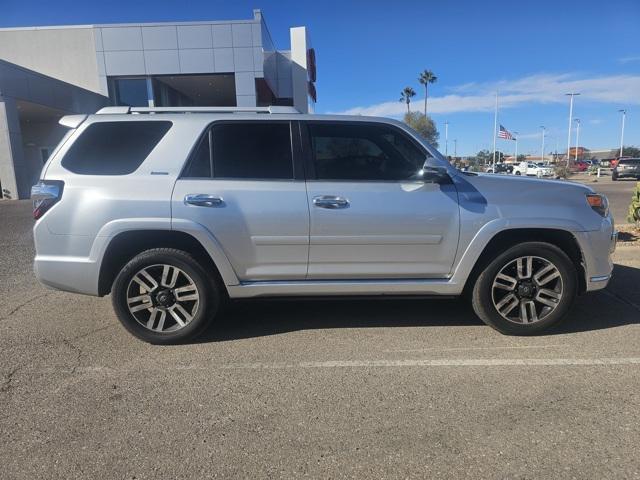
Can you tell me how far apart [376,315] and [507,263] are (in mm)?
1322

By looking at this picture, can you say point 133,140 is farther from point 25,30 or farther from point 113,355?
point 25,30

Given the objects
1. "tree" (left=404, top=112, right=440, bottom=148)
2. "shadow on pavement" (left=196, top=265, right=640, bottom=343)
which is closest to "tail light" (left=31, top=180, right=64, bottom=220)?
"shadow on pavement" (left=196, top=265, right=640, bottom=343)

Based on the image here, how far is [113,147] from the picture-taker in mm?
3975

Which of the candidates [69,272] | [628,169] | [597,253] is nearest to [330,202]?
[69,272]

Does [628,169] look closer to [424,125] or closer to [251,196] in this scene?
[424,125]

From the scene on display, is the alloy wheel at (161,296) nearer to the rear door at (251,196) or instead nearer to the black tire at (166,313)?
the black tire at (166,313)

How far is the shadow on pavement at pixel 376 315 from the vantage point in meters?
4.34

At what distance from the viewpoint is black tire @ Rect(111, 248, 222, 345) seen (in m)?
3.89

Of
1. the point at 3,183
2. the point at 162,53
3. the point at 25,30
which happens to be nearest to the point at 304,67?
the point at 162,53

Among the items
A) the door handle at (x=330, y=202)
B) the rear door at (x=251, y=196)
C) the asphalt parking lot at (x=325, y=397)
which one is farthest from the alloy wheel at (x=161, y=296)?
the door handle at (x=330, y=202)

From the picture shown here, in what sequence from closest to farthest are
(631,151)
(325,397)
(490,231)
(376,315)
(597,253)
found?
(325,397), (490,231), (597,253), (376,315), (631,151)

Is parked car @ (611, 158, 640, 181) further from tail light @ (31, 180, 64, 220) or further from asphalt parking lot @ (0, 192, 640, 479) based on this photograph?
tail light @ (31, 180, 64, 220)

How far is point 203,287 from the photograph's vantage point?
3.93 m

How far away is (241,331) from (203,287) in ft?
2.07
